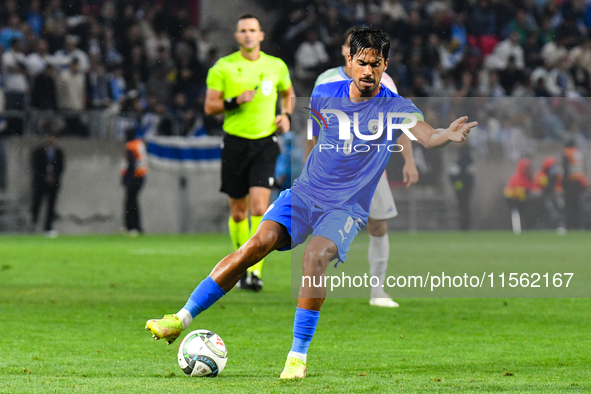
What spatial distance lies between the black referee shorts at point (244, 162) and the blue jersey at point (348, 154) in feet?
11.9

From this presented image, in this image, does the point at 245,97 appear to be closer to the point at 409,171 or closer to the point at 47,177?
the point at 409,171

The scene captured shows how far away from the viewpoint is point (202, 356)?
14.8 feet

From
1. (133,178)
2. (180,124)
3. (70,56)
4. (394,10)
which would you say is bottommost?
(133,178)

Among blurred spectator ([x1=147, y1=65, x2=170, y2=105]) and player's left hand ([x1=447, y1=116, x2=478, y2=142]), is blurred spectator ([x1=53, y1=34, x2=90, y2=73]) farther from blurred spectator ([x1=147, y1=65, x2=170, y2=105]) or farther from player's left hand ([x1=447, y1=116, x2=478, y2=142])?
player's left hand ([x1=447, y1=116, x2=478, y2=142])

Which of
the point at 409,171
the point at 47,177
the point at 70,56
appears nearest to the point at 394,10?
the point at 70,56

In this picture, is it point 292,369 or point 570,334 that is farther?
point 570,334

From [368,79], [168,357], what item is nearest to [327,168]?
[368,79]

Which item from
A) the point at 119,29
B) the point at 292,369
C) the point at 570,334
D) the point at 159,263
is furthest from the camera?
the point at 119,29

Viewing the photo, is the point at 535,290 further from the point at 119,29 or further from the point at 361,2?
the point at 361,2

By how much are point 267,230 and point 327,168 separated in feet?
1.55

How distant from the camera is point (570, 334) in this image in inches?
243

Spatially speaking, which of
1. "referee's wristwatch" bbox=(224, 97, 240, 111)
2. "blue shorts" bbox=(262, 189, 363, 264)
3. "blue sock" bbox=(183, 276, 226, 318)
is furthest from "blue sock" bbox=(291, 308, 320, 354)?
"referee's wristwatch" bbox=(224, 97, 240, 111)

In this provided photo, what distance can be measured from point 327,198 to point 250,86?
4.18 m

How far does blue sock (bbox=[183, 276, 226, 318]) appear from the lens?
462cm
